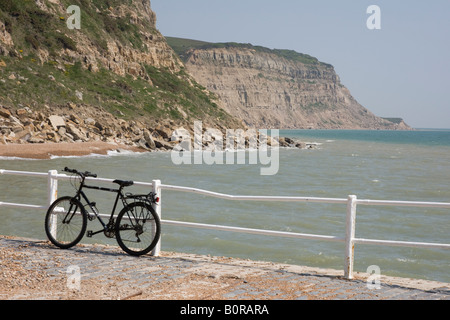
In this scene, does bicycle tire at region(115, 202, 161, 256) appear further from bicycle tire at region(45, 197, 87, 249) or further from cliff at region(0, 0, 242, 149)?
cliff at region(0, 0, 242, 149)

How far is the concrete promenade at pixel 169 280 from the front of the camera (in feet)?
19.6

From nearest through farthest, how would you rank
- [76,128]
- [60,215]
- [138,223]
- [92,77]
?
[138,223] → [60,215] → [76,128] → [92,77]

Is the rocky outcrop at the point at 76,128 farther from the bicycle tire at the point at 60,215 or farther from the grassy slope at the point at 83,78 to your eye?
the bicycle tire at the point at 60,215

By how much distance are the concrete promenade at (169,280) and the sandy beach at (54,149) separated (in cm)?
3138

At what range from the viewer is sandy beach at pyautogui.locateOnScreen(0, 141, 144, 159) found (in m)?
37.4

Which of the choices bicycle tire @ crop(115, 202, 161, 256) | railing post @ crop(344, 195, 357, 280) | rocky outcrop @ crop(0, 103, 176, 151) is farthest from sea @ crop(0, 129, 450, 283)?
rocky outcrop @ crop(0, 103, 176, 151)

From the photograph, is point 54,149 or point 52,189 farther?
point 54,149

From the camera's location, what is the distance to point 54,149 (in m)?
41.0

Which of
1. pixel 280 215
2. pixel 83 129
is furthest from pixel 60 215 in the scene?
pixel 83 129

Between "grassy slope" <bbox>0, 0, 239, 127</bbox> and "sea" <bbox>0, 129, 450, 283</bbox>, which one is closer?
"sea" <bbox>0, 129, 450, 283</bbox>

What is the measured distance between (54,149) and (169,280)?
1452 inches

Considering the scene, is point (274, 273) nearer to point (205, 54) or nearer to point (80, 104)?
point (80, 104)

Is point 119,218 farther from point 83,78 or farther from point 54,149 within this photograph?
point 83,78

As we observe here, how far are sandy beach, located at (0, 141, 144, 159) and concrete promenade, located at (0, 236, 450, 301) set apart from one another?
103 feet
